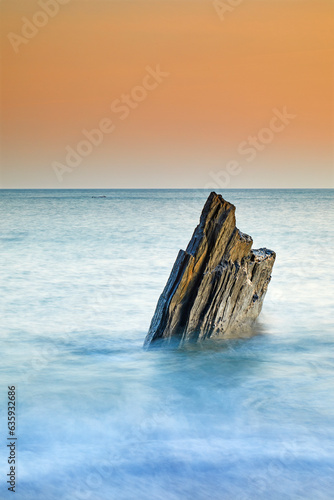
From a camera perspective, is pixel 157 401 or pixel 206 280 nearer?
pixel 157 401

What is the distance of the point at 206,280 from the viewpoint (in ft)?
22.7

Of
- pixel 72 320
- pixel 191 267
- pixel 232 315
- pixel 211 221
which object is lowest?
pixel 72 320

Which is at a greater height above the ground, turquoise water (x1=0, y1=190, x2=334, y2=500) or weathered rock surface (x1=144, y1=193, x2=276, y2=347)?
weathered rock surface (x1=144, y1=193, x2=276, y2=347)

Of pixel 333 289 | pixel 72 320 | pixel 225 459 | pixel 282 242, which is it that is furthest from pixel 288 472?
pixel 282 242

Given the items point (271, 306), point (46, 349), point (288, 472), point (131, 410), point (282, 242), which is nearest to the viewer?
point (288, 472)

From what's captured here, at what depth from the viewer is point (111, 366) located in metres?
6.74

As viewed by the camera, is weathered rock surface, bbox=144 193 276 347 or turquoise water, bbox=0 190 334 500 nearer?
turquoise water, bbox=0 190 334 500

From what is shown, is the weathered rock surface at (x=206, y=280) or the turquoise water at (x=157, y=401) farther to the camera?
the weathered rock surface at (x=206, y=280)

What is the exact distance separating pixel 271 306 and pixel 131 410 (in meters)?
4.72

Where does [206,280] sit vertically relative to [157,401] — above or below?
above

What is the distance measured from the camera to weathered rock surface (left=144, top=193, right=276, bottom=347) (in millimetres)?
6922

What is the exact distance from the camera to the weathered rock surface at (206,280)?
6922 millimetres

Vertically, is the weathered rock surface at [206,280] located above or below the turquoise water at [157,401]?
above

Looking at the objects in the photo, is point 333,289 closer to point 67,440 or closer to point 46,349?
point 46,349
